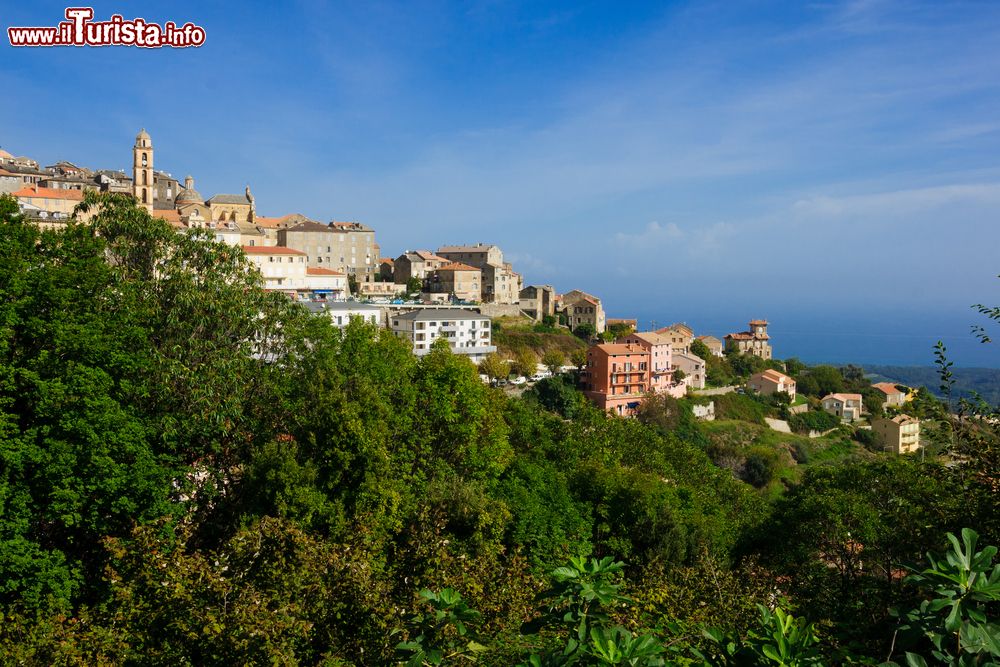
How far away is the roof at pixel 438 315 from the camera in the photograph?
5709 centimetres

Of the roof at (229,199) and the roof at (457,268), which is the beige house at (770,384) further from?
the roof at (229,199)

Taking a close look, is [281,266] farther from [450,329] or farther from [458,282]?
[458,282]

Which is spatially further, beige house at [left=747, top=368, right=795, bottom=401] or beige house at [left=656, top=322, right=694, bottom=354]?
beige house at [left=656, top=322, right=694, bottom=354]

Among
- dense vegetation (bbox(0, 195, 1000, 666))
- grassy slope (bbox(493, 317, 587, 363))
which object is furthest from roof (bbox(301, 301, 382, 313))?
dense vegetation (bbox(0, 195, 1000, 666))

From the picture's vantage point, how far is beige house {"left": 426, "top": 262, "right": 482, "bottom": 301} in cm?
7431

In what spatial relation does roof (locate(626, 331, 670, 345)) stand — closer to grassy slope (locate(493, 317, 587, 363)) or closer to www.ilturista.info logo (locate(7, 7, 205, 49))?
Answer: grassy slope (locate(493, 317, 587, 363))

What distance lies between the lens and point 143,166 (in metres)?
63.5

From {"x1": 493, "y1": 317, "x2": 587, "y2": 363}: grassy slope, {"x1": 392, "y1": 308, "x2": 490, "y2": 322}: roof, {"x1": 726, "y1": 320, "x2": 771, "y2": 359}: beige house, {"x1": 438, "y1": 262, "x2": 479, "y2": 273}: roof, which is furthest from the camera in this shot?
{"x1": 726, "y1": 320, "x2": 771, "y2": 359}: beige house

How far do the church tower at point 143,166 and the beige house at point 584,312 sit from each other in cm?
4426

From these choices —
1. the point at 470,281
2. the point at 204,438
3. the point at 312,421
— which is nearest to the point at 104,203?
the point at 204,438

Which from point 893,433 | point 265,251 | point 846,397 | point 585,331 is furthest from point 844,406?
point 265,251

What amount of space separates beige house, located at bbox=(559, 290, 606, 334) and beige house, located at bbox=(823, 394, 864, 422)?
25438 mm

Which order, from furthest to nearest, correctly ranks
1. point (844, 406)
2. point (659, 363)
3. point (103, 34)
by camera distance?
1. point (844, 406)
2. point (659, 363)
3. point (103, 34)

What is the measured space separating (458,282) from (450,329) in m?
17.7
